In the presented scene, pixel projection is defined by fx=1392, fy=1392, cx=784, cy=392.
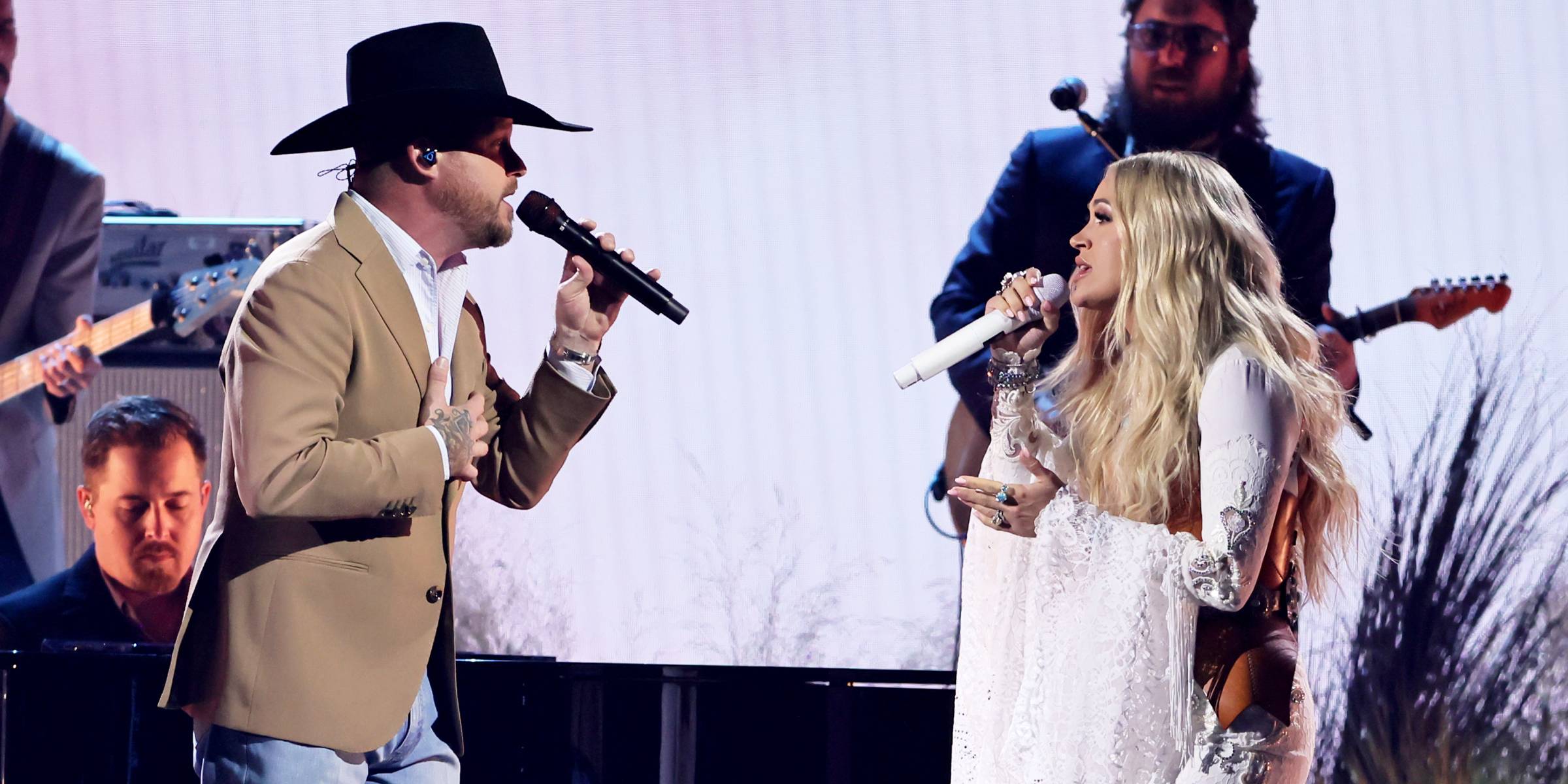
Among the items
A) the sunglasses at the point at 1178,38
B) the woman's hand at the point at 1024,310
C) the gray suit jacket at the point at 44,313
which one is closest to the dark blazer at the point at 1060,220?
the sunglasses at the point at 1178,38

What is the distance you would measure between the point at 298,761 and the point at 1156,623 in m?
1.11

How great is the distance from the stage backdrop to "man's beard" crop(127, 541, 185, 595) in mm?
757

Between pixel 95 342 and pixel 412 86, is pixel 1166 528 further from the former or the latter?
pixel 95 342

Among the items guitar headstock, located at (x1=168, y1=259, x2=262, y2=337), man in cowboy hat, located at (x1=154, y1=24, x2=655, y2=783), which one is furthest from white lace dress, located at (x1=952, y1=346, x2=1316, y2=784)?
guitar headstock, located at (x1=168, y1=259, x2=262, y2=337)

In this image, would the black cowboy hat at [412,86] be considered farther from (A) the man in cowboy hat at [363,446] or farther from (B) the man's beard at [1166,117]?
(B) the man's beard at [1166,117]

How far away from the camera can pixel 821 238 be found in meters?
3.60

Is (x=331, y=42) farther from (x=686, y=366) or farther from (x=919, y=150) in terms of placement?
(x=919, y=150)

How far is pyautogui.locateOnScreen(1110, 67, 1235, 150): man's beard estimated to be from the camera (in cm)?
356

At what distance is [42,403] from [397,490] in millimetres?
2462

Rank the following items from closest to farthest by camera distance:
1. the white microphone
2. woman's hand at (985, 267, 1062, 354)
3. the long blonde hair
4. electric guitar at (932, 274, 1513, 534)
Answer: the long blonde hair → the white microphone → woman's hand at (985, 267, 1062, 354) → electric guitar at (932, 274, 1513, 534)

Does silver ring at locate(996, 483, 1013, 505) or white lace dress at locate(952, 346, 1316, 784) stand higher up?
silver ring at locate(996, 483, 1013, 505)

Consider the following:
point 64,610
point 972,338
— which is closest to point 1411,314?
point 972,338

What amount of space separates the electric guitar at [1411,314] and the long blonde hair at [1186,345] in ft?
4.52

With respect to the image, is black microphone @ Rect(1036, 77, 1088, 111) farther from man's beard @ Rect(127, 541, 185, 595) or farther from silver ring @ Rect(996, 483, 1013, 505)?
man's beard @ Rect(127, 541, 185, 595)
